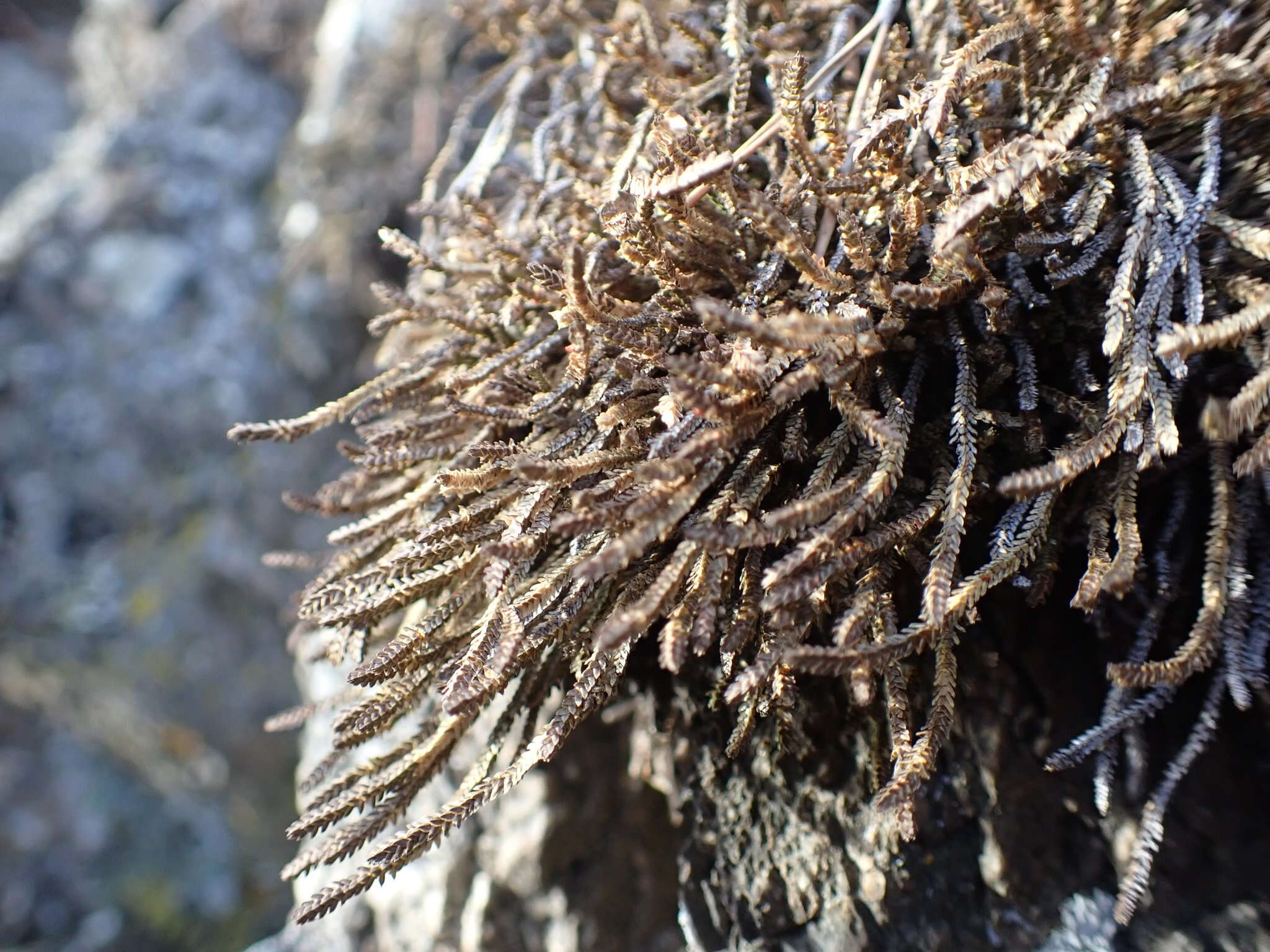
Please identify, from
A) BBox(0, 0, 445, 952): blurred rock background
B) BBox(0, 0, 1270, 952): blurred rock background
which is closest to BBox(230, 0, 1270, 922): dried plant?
BBox(0, 0, 1270, 952): blurred rock background

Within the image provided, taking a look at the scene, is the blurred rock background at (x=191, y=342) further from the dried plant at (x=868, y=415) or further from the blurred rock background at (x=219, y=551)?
the dried plant at (x=868, y=415)

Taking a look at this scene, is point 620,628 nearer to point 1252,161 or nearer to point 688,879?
point 688,879

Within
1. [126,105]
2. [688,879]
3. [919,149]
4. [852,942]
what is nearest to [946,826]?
[852,942]

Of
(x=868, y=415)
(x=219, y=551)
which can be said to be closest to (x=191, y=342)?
(x=219, y=551)

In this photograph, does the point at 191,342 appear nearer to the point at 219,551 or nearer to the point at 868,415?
the point at 219,551

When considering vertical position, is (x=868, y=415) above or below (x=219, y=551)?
below

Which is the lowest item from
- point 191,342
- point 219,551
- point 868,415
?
point 868,415

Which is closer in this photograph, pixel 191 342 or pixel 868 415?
pixel 868 415

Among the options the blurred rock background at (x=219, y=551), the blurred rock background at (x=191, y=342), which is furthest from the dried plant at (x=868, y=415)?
the blurred rock background at (x=191, y=342)
